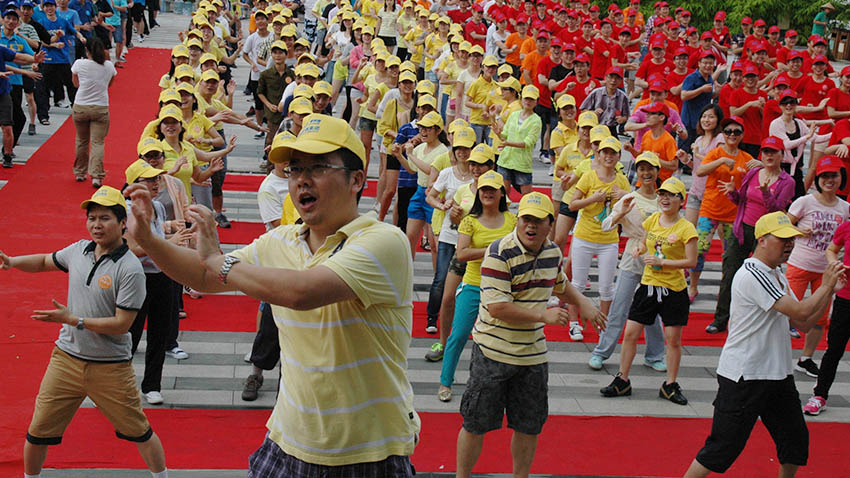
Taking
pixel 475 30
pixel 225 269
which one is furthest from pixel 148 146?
pixel 475 30

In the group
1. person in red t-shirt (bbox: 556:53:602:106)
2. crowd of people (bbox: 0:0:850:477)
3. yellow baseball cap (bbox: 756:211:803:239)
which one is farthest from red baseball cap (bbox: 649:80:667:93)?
yellow baseball cap (bbox: 756:211:803:239)

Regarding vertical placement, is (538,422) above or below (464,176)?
below

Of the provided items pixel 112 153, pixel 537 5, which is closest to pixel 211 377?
pixel 112 153

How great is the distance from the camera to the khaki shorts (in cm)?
611

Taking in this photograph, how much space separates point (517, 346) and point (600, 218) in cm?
364

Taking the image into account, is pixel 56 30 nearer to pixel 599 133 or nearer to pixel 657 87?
pixel 657 87

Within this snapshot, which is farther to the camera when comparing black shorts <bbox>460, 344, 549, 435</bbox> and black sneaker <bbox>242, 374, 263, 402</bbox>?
black sneaker <bbox>242, 374, 263, 402</bbox>

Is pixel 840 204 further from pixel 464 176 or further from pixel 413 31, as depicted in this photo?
pixel 413 31

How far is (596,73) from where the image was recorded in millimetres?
19688

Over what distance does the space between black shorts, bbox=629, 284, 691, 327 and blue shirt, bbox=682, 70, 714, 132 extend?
8.39 meters

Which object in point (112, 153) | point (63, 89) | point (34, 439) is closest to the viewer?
point (34, 439)

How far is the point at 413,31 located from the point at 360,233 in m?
18.7

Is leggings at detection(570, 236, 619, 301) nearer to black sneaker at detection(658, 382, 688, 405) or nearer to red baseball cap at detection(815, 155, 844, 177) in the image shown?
black sneaker at detection(658, 382, 688, 405)

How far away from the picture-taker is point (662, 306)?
8.79 metres
